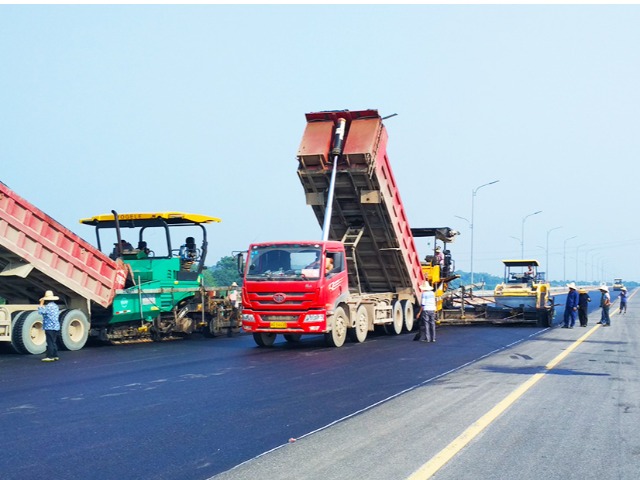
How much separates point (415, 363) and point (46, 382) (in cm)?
636

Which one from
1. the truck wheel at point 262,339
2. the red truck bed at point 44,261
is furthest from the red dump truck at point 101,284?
the truck wheel at point 262,339

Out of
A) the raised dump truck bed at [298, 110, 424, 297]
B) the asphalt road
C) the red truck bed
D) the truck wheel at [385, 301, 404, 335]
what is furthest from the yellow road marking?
the red truck bed

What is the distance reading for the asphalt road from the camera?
637cm

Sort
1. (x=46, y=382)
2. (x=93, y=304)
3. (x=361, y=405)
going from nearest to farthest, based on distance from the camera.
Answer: (x=361, y=405) < (x=46, y=382) < (x=93, y=304)

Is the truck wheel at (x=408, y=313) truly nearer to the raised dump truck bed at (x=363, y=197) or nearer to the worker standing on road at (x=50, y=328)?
the raised dump truck bed at (x=363, y=197)

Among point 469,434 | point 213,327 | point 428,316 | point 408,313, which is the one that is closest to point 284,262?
point 428,316

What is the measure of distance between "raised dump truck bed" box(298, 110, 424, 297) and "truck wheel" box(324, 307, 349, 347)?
2178 millimetres

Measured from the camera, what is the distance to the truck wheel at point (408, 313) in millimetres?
20953

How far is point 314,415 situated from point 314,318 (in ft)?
23.0

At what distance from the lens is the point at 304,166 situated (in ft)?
58.4

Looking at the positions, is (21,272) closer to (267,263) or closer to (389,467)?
(267,263)

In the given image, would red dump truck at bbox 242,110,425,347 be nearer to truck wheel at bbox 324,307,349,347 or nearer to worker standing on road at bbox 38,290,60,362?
truck wheel at bbox 324,307,349,347

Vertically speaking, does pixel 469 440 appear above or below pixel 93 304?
below

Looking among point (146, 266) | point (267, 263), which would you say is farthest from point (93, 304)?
point (267, 263)
